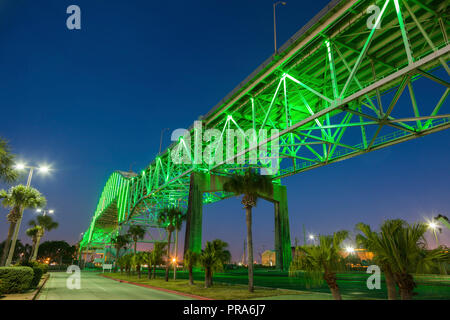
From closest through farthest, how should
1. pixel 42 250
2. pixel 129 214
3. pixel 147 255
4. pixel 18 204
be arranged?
pixel 18 204, pixel 147 255, pixel 129 214, pixel 42 250

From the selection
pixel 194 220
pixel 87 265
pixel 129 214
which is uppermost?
pixel 129 214

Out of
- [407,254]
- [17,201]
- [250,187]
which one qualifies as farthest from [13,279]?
[407,254]

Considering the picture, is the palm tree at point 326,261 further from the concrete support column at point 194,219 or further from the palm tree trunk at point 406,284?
the concrete support column at point 194,219

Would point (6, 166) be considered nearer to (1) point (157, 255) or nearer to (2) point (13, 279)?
(2) point (13, 279)

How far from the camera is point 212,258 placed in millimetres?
23969

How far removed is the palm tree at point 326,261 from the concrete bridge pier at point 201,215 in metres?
24.2

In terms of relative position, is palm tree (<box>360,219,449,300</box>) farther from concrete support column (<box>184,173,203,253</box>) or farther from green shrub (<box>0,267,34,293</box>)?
concrete support column (<box>184,173,203,253</box>)

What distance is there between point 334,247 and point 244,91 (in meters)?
19.6

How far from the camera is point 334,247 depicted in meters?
10.6

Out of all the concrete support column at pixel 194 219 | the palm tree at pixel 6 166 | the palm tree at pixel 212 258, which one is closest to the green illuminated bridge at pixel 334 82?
the concrete support column at pixel 194 219

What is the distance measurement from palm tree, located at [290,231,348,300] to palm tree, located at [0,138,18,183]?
16253mm

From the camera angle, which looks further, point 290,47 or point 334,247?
point 290,47
